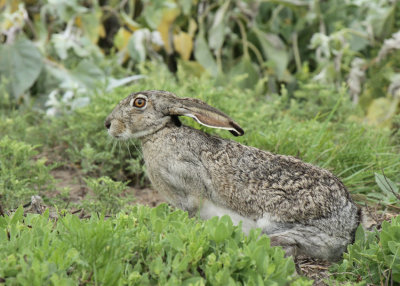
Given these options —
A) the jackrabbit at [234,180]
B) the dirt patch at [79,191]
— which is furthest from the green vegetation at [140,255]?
the dirt patch at [79,191]

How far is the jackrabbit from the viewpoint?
4.18 metres

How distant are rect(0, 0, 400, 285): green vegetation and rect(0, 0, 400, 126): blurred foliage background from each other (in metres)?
0.03

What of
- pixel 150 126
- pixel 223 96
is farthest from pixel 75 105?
pixel 150 126

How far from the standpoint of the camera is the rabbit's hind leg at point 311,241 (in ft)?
13.5

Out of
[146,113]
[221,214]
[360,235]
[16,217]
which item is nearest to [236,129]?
[221,214]

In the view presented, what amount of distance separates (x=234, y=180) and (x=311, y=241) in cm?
71

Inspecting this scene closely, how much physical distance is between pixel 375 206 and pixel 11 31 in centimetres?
610

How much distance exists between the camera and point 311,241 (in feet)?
13.6

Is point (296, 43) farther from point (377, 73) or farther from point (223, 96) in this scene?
point (223, 96)

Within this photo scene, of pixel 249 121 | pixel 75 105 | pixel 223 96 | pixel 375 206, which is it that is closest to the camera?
pixel 375 206

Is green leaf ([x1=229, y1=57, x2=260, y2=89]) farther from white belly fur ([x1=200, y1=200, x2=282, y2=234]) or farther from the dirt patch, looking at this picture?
white belly fur ([x1=200, y1=200, x2=282, y2=234])

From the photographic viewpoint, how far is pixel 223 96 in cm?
691

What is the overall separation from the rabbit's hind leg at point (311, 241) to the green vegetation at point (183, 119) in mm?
163

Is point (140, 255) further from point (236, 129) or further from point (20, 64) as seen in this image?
point (20, 64)
